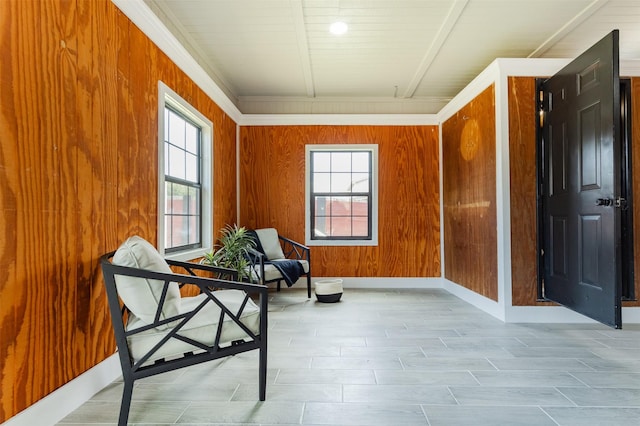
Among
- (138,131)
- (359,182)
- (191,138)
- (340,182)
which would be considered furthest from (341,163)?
(138,131)

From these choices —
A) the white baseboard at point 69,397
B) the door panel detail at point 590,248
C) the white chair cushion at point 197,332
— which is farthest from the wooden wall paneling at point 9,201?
the door panel detail at point 590,248

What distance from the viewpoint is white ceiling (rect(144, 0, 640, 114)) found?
307 centimetres

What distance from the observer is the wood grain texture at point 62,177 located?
153 centimetres

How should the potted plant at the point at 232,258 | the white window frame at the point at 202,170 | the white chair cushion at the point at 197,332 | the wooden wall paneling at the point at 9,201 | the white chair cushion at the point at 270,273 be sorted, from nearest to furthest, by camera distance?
1. the wooden wall paneling at the point at 9,201
2. the white chair cushion at the point at 197,332
3. the white window frame at the point at 202,170
4. the potted plant at the point at 232,258
5. the white chair cushion at the point at 270,273

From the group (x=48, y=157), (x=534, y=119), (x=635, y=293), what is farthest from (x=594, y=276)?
(x=48, y=157)

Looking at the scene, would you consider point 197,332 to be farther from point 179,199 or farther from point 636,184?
point 636,184

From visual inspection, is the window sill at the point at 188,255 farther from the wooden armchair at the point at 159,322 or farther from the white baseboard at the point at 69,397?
the wooden armchair at the point at 159,322

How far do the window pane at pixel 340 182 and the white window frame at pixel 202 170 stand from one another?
197cm

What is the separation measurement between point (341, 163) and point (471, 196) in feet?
6.46

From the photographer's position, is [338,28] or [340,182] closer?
[338,28]

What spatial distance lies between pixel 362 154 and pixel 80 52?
3931mm

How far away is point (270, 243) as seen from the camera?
489cm

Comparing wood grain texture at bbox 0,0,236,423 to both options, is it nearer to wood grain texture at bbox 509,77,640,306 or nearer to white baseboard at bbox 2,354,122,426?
white baseboard at bbox 2,354,122,426

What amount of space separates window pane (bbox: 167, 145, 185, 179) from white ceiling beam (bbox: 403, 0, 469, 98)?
9.04 ft
